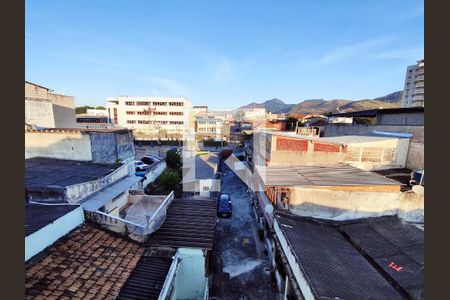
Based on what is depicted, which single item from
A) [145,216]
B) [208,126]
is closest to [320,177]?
[145,216]

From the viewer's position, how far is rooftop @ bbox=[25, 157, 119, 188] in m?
9.27

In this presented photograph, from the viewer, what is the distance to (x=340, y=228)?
9.49 meters

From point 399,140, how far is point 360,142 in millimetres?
2956

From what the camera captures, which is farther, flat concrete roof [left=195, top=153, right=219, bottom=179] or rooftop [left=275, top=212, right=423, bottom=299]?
flat concrete roof [left=195, top=153, right=219, bottom=179]

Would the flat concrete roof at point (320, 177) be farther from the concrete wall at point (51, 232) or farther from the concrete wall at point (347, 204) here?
the concrete wall at point (51, 232)

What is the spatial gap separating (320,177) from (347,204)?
65.3 inches

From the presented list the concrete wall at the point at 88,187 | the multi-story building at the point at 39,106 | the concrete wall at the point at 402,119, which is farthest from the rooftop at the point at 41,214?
A: the concrete wall at the point at 402,119

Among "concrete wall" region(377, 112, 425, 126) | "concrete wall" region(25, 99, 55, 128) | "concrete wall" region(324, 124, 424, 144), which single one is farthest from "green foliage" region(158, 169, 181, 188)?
"concrete wall" region(377, 112, 425, 126)

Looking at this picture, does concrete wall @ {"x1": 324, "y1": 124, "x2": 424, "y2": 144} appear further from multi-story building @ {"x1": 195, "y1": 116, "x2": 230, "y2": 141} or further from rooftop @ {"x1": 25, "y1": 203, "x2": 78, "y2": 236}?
multi-story building @ {"x1": 195, "y1": 116, "x2": 230, "y2": 141}

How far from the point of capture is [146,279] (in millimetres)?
6969

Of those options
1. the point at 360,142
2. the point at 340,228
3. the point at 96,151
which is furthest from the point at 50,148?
the point at 360,142

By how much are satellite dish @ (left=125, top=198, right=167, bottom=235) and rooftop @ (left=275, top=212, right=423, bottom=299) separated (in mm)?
5436

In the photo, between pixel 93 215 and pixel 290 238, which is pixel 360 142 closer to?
pixel 290 238

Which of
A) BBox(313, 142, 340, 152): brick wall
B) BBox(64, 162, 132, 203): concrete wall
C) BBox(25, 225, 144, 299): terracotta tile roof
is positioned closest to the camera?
A: BBox(25, 225, 144, 299): terracotta tile roof
